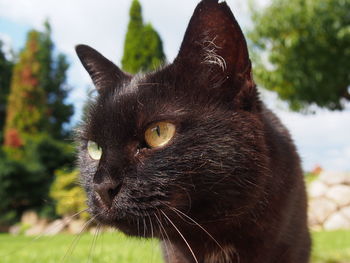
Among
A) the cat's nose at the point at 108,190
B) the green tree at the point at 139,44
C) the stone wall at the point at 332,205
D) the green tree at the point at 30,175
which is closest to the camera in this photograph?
the cat's nose at the point at 108,190

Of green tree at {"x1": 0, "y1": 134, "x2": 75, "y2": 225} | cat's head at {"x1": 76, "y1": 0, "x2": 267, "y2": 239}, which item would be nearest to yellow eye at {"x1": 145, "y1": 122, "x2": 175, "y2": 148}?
cat's head at {"x1": 76, "y1": 0, "x2": 267, "y2": 239}

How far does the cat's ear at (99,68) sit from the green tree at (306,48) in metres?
8.33

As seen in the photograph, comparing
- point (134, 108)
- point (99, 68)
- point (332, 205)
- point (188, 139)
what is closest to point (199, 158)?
point (188, 139)

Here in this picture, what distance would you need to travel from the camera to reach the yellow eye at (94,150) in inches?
57.9

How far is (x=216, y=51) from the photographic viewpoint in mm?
1368

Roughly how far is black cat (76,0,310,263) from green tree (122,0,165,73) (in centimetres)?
682

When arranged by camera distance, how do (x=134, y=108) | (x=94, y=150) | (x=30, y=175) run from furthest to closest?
(x=30, y=175)
(x=94, y=150)
(x=134, y=108)

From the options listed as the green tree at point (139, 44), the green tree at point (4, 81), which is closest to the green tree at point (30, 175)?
the green tree at point (139, 44)

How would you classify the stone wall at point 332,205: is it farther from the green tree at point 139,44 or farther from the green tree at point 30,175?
the green tree at point 30,175

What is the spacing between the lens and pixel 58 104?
17.9 meters

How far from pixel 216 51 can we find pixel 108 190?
1.99ft

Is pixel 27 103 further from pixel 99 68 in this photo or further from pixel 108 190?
pixel 108 190

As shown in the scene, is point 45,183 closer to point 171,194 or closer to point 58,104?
point 58,104

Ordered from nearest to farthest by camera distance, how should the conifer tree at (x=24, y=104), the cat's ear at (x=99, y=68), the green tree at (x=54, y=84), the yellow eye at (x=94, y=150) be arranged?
1. the yellow eye at (x=94, y=150)
2. the cat's ear at (x=99, y=68)
3. the conifer tree at (x=24, y=104)
4. the green tree at (x=54, y=84)
